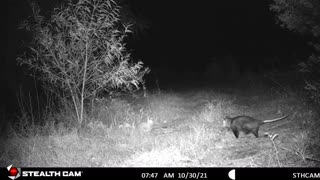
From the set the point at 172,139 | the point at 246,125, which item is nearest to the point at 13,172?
the point at 172,139

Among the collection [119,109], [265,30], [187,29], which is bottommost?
[119,109]

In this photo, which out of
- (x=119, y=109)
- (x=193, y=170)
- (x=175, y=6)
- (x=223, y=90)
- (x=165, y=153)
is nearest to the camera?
(x=193, y=170)

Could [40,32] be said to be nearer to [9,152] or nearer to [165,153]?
[9,152]

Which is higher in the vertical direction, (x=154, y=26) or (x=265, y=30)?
(x=154, y=26)

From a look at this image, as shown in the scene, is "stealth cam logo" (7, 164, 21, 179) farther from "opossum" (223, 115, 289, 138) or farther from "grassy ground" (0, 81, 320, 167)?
"opossum" (223, 115, 289, 138)

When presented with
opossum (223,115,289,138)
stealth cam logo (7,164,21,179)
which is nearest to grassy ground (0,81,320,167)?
opossum (223,115,289,138)

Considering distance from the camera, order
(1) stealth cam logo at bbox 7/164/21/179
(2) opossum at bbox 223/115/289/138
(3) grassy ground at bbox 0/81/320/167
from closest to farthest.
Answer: (1) stealth cam logo at bbox 7/164/21/179, (3) grassy ground at bbox 0/81/320/167, (2) opossum at bbox 223/115/289/138

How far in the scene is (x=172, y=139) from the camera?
25.2ft

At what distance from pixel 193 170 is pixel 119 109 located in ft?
16.0

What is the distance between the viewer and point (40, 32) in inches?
322

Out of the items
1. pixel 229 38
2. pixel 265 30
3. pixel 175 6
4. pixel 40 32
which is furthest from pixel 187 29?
pixel 40 32

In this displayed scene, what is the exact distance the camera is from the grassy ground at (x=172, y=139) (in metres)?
6.35

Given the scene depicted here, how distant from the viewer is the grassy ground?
635 cm

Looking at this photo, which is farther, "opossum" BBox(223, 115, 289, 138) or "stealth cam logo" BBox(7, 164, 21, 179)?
"opossum" BBox(223, 115, 289, 138)
